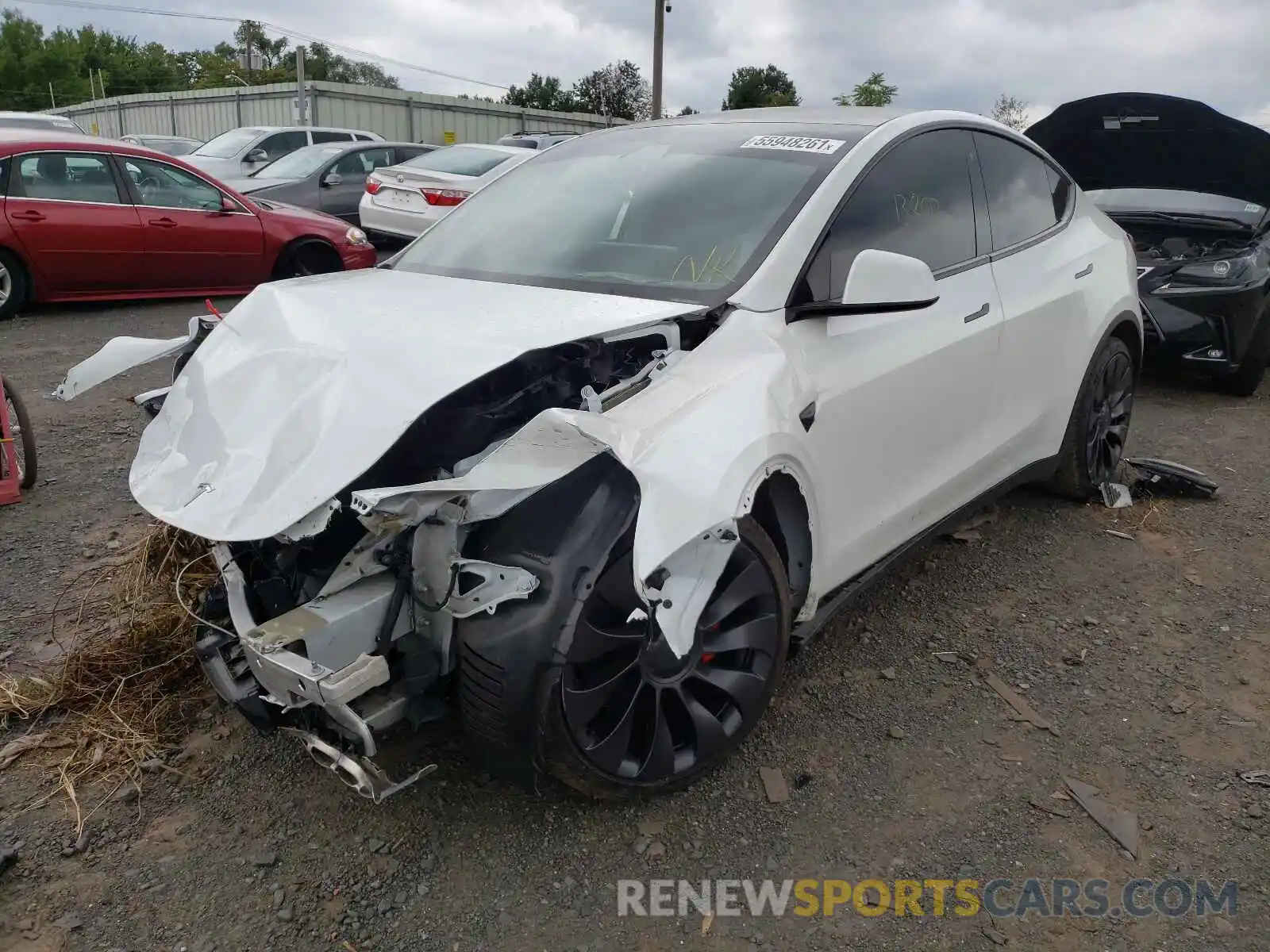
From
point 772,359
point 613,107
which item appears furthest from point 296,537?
point 613,107

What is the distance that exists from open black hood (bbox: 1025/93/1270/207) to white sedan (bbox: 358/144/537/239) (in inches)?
219

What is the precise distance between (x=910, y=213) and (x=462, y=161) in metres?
8.72

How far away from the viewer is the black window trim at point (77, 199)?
7602 mm

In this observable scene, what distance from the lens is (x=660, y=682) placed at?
2410 mm

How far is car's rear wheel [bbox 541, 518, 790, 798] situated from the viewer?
2.24 meters

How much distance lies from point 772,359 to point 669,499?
0.76 meters

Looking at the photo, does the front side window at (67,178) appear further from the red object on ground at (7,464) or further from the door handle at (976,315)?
the door handle at (976,315)

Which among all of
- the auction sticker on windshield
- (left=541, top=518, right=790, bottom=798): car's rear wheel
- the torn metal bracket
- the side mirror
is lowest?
(left=541, top=518, right=790, bottom=798): car's rear wheel

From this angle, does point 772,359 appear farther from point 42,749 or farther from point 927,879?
point 42,749

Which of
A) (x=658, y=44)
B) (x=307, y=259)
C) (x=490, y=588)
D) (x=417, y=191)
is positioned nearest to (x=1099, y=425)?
(x=490, y=588)

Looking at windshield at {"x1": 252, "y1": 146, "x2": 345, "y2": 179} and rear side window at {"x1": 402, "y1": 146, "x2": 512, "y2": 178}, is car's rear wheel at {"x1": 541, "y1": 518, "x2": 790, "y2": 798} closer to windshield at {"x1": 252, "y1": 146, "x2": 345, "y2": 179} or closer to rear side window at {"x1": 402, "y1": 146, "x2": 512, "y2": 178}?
rear side window at {"x1": 402, "y1": 146, "x2": 512, "y2": 178}

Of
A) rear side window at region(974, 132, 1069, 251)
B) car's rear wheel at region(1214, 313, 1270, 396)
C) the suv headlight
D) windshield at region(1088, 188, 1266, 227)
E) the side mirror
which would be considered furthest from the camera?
windshield at region(1088, 188, 1266, 227)

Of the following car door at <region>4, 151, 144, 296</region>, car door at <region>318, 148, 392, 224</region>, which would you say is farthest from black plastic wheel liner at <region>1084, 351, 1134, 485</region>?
car door at <region>318, 148, 392, 224</region>

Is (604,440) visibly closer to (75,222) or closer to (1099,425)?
(1099,425)
